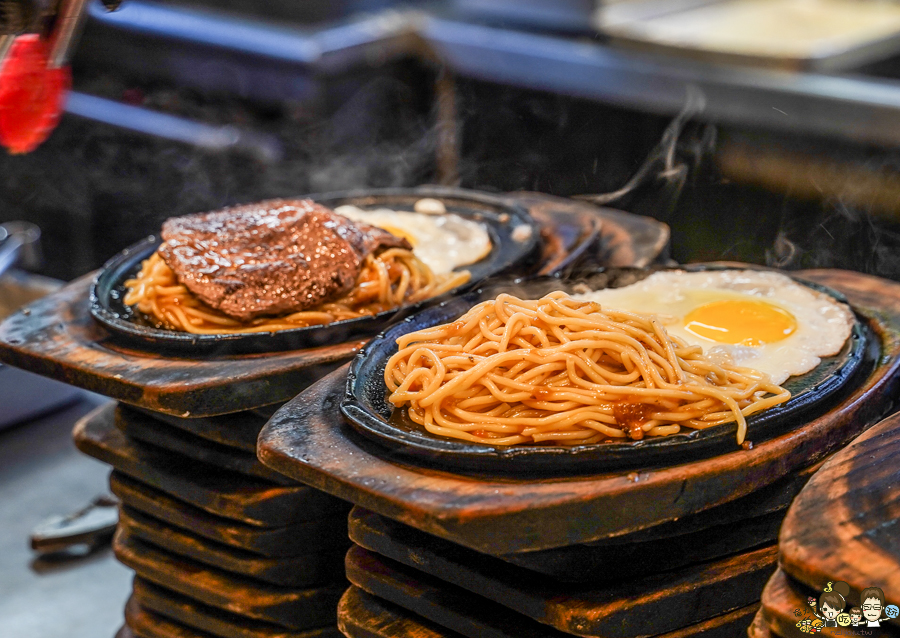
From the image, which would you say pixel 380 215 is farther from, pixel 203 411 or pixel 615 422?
pixel 615 422

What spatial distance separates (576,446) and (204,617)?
4.03 ft

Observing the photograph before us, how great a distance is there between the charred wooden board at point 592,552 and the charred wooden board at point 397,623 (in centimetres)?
13

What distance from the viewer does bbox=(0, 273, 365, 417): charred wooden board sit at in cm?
210

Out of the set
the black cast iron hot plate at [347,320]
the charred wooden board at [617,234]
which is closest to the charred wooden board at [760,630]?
the black cast iron hot plate at [347,320]

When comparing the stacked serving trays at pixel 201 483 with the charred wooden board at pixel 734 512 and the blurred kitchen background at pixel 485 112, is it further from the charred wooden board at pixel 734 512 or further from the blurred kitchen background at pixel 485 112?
the blurred kitchen background at pixel 485 112

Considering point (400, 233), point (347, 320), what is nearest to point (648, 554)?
point (347, 320)

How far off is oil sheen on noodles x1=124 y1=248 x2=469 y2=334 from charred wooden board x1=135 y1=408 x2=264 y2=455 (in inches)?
9.9

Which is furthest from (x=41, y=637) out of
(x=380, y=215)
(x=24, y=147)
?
(x=380, y=215)

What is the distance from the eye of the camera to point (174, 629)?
252 centimetres

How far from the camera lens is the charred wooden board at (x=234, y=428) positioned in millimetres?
2238

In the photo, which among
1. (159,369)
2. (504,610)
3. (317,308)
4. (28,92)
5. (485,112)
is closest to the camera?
(504,610)

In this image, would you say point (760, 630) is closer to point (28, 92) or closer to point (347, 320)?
point (347, 320)

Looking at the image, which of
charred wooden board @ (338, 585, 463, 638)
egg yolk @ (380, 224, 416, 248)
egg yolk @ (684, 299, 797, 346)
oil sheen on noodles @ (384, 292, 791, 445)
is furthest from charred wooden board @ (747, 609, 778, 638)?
egg yolk @ (380, 224, 416, 248)

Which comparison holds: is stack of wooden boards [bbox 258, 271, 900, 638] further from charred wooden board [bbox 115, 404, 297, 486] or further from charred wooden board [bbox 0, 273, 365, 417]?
charred wooden board [bbox 115, 404, 297, 486]
